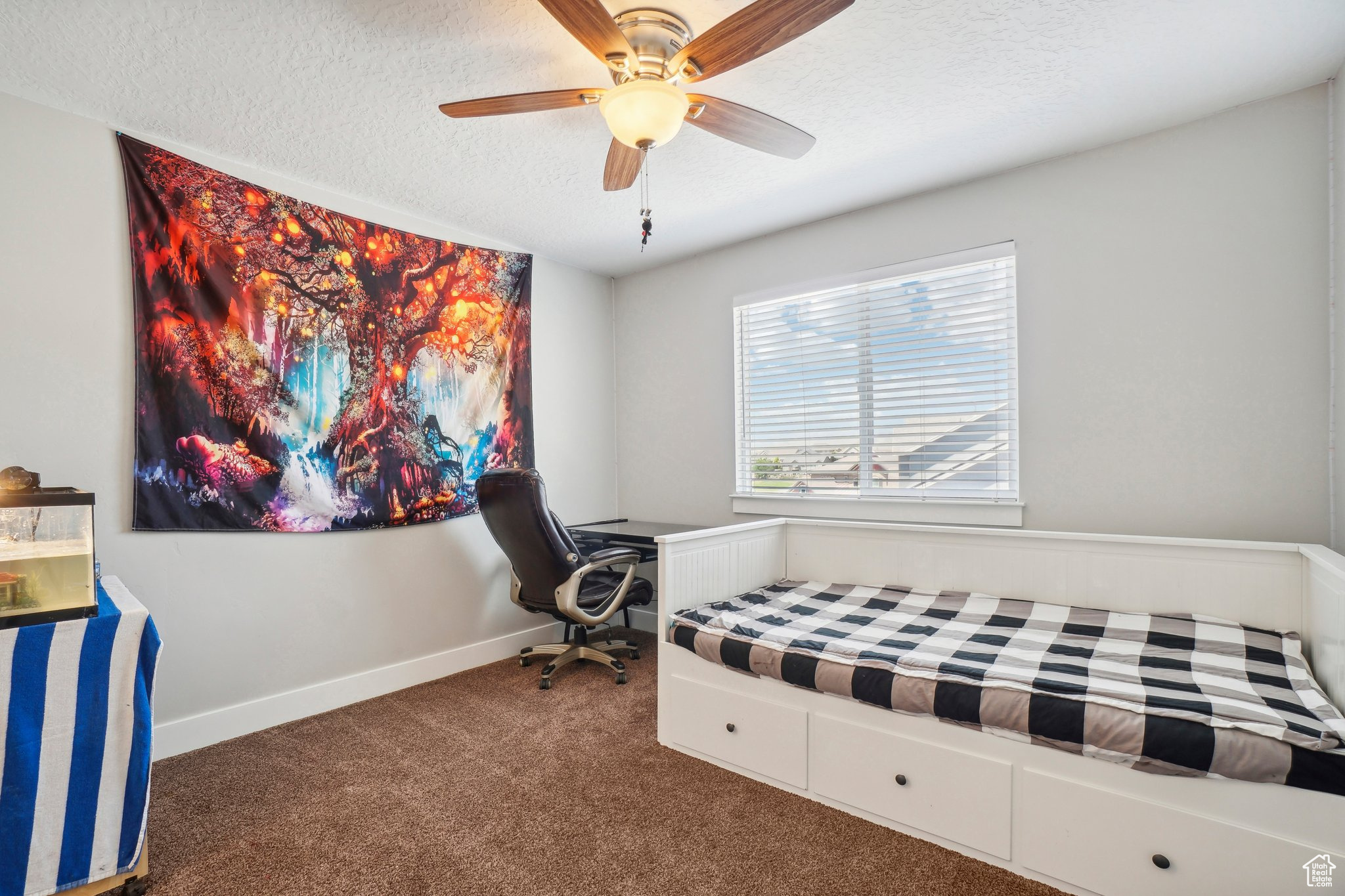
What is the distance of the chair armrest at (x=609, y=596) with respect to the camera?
3.00 m

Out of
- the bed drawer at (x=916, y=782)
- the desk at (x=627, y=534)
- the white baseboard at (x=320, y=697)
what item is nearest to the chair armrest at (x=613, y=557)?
the desk at (x=627, y=534)

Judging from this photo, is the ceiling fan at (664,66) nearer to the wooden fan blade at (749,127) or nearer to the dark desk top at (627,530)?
the wooden fan blade at (749,127)

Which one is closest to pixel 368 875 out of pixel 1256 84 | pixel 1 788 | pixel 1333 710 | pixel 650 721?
pixel 1 788

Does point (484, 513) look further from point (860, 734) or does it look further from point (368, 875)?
point (860, 734)

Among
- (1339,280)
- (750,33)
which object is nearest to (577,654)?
(750,33)

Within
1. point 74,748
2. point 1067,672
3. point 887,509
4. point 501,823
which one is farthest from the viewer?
point 887,509

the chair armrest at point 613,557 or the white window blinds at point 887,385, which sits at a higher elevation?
the white window blinds at point 887,385

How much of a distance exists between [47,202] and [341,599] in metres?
1.83

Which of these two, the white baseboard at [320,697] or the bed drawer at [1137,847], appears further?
the white baseboard at [320,697]

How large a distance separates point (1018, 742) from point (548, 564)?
2008mm

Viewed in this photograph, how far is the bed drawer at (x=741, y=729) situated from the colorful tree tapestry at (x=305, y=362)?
1693mm

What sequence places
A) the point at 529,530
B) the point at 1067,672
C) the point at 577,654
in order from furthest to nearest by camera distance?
the point at 577,654 → the point at 529,530 → the point at 1067,672

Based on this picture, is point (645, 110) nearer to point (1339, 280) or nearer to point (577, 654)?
point (1339, 280)

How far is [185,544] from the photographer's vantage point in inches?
96.7
